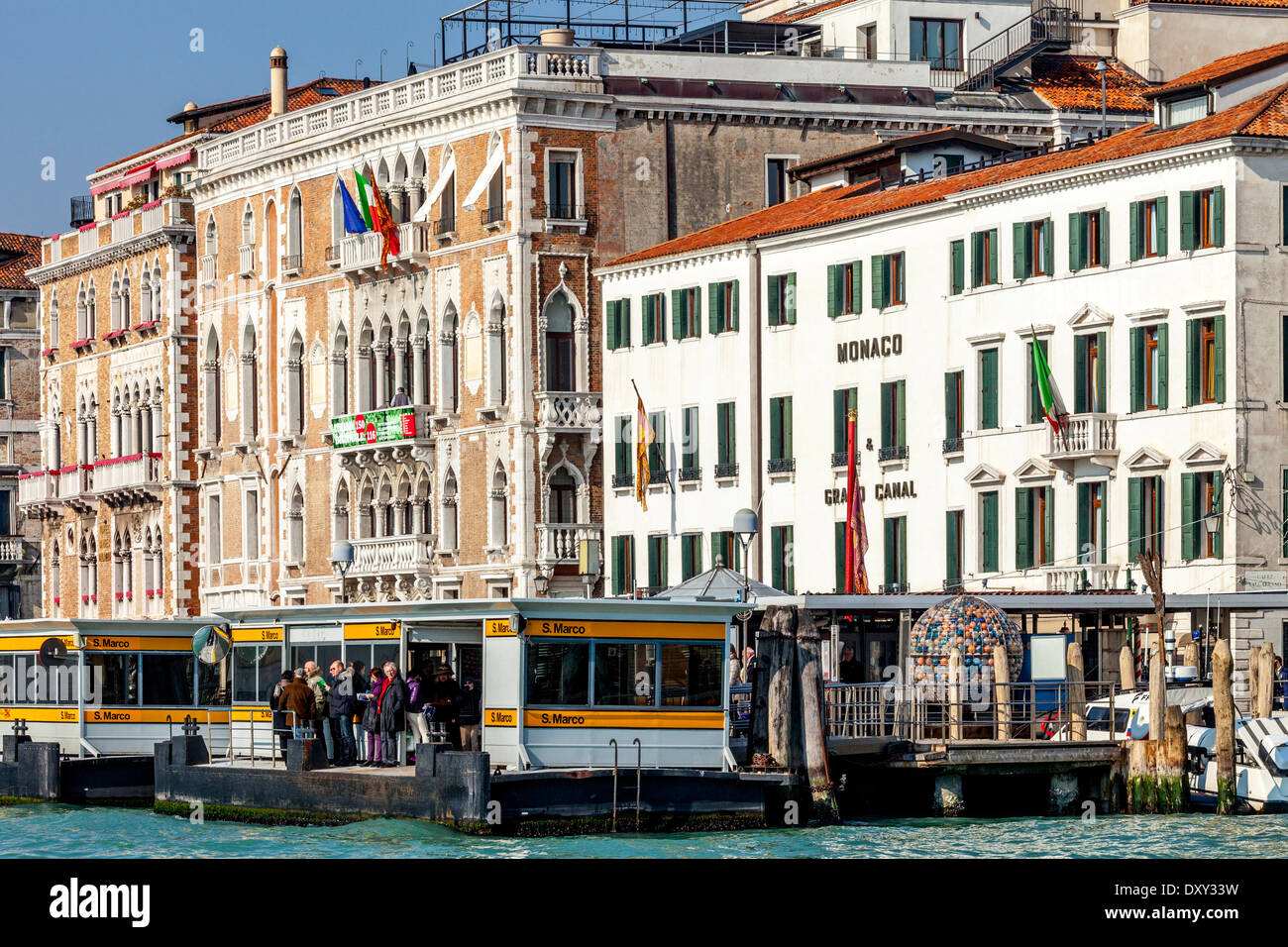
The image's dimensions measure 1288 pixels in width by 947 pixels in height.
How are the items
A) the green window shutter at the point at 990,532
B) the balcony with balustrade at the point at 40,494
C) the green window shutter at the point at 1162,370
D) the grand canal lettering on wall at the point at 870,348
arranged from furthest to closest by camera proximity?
the balcony with balustrade at the point at 40,494
the grand canal lettering on wall at the point at 870,348
the green window shutter at the point at 990,532
the green window shutter at the point at 1162,370

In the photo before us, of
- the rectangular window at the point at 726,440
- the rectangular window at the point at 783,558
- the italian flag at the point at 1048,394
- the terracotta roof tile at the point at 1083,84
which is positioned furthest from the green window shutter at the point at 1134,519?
the terracotta roof tile at the point at 1083,84

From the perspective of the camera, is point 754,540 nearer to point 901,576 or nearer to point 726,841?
point 901,576

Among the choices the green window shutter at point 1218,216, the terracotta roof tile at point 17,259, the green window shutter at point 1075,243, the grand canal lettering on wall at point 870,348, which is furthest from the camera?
the terracotta roof tile at point 17,259

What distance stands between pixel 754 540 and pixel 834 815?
67.9 feet

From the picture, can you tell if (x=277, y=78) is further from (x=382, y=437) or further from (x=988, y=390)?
(x=988, y=390)

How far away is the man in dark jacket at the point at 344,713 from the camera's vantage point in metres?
34.9

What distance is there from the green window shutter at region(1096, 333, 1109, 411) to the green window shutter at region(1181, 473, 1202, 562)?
2.31 m

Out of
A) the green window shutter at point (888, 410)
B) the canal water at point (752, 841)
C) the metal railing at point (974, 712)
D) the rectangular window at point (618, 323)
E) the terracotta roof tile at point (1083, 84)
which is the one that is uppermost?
the terracotta roof tile at point (1083, 84)

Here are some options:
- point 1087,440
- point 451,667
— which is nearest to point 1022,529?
point 1087,440

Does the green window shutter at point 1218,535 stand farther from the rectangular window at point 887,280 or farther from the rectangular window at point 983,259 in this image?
the rectangular window at point 887,280

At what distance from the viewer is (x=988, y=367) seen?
4797cm

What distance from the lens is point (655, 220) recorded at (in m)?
59.3

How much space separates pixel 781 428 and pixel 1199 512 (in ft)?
36.5

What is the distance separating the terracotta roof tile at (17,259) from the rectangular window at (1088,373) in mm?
50082
